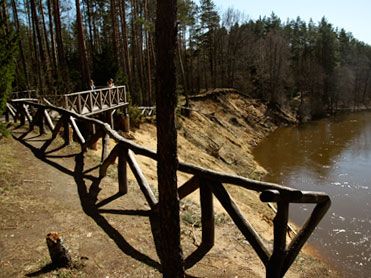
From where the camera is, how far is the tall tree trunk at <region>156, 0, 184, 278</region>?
3.38m

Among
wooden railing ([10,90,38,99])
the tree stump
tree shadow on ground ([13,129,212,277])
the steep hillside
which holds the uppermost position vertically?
wooden railing ([10,90,38,99])

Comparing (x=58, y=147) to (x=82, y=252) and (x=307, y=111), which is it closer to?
(x=82, y=252)

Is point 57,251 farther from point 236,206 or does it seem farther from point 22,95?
point 22,95

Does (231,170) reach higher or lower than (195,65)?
lower

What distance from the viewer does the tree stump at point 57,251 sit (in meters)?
4.50

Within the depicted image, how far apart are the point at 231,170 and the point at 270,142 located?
12.2 meters

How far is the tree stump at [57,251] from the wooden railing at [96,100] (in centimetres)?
935

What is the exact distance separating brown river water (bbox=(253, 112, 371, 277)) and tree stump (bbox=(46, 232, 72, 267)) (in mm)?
8630

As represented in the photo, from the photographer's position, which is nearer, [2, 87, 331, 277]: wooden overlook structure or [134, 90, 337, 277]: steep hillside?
[2, 87, 331, 277]: wooden overlook structure

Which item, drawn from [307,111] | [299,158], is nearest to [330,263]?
[299,158]

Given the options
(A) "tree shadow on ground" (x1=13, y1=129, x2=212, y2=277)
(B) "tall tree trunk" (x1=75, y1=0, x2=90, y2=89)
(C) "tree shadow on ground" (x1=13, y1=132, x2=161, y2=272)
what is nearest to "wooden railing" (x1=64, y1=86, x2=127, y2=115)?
(B) "tall tree trunk" (x1=75, y1=0, x2=90, y2=89)

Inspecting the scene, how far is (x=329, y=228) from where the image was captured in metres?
13.3

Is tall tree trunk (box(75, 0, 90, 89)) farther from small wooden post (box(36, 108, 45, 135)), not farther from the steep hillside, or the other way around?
small wooden post (box(36, 108, 45, 135))

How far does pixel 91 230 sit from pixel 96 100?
10.4 metres
